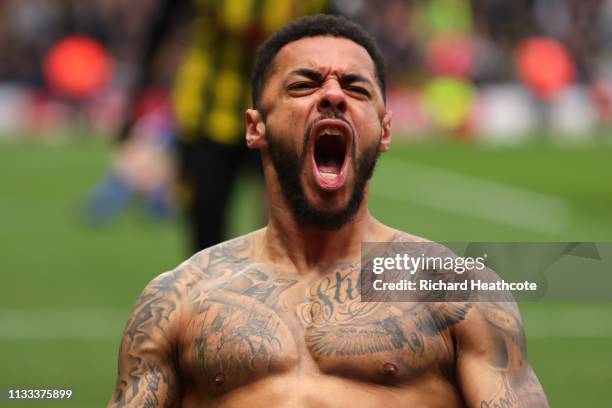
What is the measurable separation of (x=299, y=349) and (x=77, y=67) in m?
28.1

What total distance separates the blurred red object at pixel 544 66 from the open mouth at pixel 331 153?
25989mm

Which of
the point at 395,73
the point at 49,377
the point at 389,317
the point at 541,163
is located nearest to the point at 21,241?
the point at 49,377

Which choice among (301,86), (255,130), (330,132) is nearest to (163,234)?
(255,130)

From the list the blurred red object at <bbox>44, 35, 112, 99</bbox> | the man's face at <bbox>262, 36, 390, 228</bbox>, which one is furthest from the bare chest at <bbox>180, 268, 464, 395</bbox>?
→ the blurred red object at <bbox>44, 35, 112, 99</bbox>

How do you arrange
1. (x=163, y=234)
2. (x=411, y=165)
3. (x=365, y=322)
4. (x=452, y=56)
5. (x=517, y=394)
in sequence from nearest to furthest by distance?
(x=517, y=394) → (x=365, y=322) → (x=163, y=234) → (x=411, y=165) → (x=452, y=56)

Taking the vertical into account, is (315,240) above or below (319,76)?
below

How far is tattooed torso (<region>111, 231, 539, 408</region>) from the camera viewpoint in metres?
4.27

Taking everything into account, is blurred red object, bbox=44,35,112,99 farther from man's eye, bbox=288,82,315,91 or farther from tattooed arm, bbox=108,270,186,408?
tattooed arm, bbox=108,270,186,408

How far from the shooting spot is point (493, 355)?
421 cm

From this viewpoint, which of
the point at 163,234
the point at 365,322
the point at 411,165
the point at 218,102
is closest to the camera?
the point at 365,322

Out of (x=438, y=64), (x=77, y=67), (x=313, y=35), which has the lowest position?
(x=313, y=35)

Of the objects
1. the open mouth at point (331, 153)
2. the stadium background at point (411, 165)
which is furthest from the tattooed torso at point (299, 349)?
the stadium background at point (411, 165)

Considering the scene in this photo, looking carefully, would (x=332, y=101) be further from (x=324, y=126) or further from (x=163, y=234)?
(x=163, y=234)

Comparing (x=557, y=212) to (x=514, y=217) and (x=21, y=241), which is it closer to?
(x=514, y=217)
